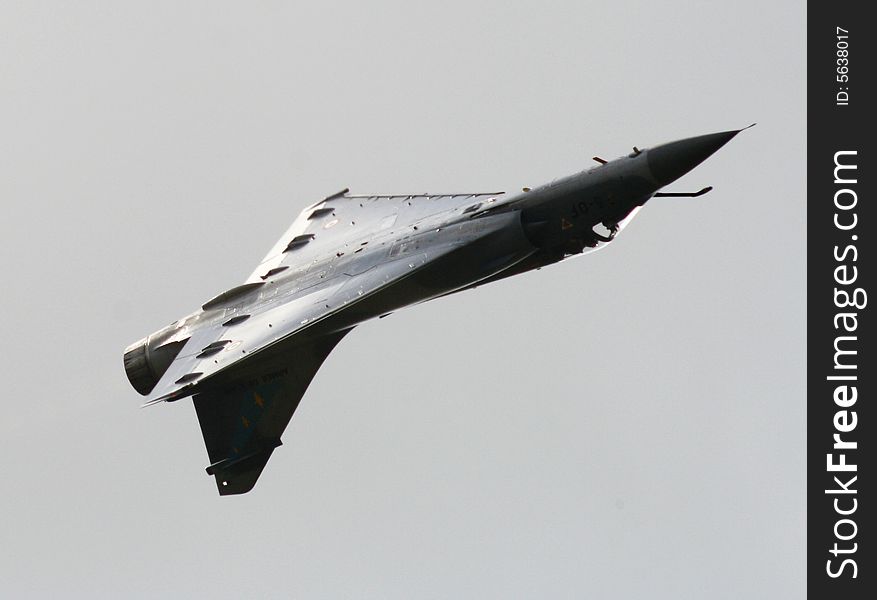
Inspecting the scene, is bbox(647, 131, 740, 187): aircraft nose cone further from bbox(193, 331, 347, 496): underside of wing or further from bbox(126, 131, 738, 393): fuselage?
bbox(193, 331, 347, 496): underside of wing

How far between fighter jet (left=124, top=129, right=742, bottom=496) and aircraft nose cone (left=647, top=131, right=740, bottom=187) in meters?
0.03

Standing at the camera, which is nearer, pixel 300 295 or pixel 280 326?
pixel 280 326

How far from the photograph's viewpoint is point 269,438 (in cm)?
4516

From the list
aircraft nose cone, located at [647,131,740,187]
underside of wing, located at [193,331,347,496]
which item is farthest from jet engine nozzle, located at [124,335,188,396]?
aircraft nose cone, located at [647,131,740,187]

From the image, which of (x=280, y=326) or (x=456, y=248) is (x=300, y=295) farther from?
(x=456, y=248)

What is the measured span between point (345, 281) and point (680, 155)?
9.10m

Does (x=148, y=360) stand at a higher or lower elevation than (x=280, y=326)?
lower

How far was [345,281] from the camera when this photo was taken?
42.7 m

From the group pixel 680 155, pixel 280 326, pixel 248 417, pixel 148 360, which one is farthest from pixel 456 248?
pixel 148 360

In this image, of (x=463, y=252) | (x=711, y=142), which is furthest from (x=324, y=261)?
(x=711, y=142)

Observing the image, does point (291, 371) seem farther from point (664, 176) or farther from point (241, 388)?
point (664, 176)

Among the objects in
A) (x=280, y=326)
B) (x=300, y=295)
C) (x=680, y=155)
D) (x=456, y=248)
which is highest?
(x=680, y=155)

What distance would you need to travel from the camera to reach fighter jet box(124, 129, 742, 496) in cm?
4034

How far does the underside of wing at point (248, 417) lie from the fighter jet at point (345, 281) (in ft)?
0.09
